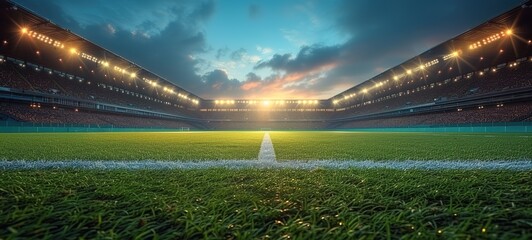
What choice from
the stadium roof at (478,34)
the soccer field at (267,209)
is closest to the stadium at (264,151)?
the soccer field at (267,209)

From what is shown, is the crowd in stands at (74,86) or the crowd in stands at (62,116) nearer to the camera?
the crowd in stands at (62,116)

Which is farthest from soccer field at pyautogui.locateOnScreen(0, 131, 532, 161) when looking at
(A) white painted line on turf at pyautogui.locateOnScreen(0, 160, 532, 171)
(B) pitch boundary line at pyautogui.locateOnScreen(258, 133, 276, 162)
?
(A) white painted line on turf at pyautogui.locateOnScreen(0, 160, 532, 171)

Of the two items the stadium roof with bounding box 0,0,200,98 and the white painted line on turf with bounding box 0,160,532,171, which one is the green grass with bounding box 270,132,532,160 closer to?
the white painted line on turf with bounding box 0,160,532,171

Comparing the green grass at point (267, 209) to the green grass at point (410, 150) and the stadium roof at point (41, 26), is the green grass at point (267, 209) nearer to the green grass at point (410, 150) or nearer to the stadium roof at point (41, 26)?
the green grass at point (410, 150)

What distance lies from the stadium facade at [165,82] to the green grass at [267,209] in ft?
83.0

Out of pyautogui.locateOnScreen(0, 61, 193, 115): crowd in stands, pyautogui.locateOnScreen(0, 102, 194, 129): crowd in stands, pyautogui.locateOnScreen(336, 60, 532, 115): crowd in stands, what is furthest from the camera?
pyautogui.locateOnScreen(0, 61, 193, 115): crowd in stands

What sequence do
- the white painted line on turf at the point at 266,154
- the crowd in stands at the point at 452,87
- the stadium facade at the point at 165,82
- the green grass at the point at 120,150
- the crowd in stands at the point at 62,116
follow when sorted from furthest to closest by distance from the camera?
the crowd in stands at the point at 452,87
the crowd in stands at the point at 62,116
the stadium facade at the point at 165,82
the green grass at the point at 120,150
the white painted line on turf at the point at 266,154

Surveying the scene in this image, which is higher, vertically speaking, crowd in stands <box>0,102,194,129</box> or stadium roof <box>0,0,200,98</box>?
stadium roof <box>0,0,200,98</box>

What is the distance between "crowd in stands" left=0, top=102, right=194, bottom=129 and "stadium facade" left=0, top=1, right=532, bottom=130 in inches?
4.3

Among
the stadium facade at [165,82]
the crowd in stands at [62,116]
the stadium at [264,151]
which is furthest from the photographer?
the crowd in stands at [62,116]

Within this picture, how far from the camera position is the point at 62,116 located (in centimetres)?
2873

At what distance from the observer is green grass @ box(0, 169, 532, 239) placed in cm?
86

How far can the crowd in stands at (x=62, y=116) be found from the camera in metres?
23.9

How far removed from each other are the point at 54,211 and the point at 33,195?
40 centimetres
